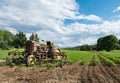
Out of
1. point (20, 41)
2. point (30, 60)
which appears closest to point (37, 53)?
point (30, 60)

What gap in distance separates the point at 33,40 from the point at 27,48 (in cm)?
107

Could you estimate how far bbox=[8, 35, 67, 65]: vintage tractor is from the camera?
1945 cm

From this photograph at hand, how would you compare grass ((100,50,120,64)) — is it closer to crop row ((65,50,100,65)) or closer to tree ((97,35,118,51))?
crop row ((65,50,100,65))

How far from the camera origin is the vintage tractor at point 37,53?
63.8ft

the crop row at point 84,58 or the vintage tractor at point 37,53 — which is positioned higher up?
the vintage tractor at point 37,53

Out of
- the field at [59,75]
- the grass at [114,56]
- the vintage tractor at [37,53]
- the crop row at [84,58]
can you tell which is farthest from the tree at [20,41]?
the field at [59,75]

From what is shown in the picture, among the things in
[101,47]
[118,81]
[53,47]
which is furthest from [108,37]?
[118,81]

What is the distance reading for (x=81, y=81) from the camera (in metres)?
11.2

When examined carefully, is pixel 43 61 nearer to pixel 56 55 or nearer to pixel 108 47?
pixel 56 55

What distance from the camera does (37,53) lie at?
20438mm

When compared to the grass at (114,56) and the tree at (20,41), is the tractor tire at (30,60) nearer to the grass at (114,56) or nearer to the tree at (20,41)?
the grass at (114,56)

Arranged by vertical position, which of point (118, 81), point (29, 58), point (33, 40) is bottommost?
point (118, 81)

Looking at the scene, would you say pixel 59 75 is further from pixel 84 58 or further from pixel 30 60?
pixel 84 58

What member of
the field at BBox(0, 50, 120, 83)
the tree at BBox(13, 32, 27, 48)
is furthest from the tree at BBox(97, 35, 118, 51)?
the field at BBox(0, 50, 120, 83)
